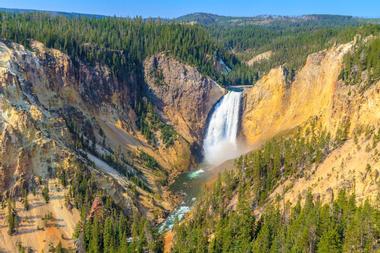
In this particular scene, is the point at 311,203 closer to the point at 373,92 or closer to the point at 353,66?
the point at 373,92

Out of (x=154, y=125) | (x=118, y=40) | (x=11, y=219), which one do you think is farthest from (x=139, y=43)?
(x=11, y=219)

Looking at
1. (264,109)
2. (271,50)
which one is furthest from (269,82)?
(271,50)

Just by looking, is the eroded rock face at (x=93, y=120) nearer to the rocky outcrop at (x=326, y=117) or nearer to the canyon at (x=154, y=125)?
the canyon at (x=154, y=125)

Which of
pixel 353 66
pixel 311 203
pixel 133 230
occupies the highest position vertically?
pixel 353 66

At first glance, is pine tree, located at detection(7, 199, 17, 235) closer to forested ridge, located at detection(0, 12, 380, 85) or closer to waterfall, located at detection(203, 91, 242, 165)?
forested ridge, located at detection(0, 12, 380, 85)

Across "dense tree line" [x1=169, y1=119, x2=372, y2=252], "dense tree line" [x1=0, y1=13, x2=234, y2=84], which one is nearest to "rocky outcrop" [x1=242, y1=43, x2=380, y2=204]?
"dense tree line" [x1=169, y1=119, x2=372, y2=252]

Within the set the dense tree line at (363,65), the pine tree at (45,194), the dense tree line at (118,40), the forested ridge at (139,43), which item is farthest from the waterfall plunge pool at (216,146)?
the dense tree line at (363,65)

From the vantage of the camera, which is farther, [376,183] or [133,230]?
[133,230]
